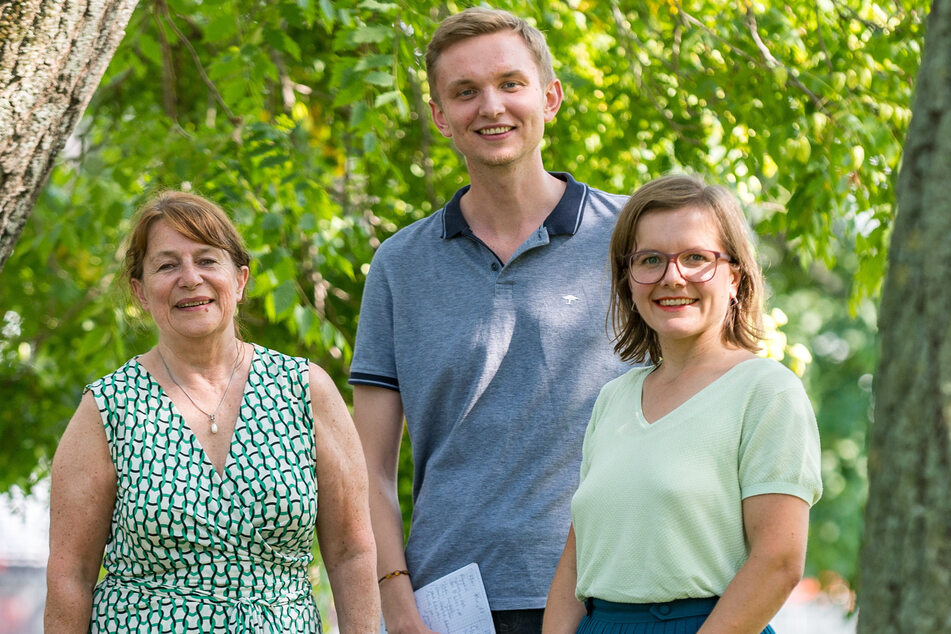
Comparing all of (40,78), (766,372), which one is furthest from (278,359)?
(766,372)

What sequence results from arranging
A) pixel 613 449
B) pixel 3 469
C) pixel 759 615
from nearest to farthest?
pixel 759 615 → pixel 613 449 → pixel 3 469

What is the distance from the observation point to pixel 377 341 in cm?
277

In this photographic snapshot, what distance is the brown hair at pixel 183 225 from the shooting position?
2529 mm

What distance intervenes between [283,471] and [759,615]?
106 centimetres

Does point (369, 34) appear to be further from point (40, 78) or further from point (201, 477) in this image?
point (201, 477)

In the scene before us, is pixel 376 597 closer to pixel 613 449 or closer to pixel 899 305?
pixel 613 449

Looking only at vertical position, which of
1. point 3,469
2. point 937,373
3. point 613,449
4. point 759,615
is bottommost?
point 3,469

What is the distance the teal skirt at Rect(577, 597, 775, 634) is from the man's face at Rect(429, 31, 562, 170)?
109 centimetres

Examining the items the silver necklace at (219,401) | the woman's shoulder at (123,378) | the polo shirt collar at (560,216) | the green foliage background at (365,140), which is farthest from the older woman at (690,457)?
the green foliage background at (365,140)

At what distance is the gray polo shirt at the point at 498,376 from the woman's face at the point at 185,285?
0.40 metres

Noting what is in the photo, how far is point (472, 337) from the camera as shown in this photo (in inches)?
103

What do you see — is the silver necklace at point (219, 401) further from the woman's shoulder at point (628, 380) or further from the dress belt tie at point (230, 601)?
the woman's shoulder at point (628, 380)

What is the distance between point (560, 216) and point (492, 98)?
0.32 m

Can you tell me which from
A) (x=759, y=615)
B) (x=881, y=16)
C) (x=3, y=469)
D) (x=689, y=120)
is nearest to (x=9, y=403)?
(x=3, y=469)
